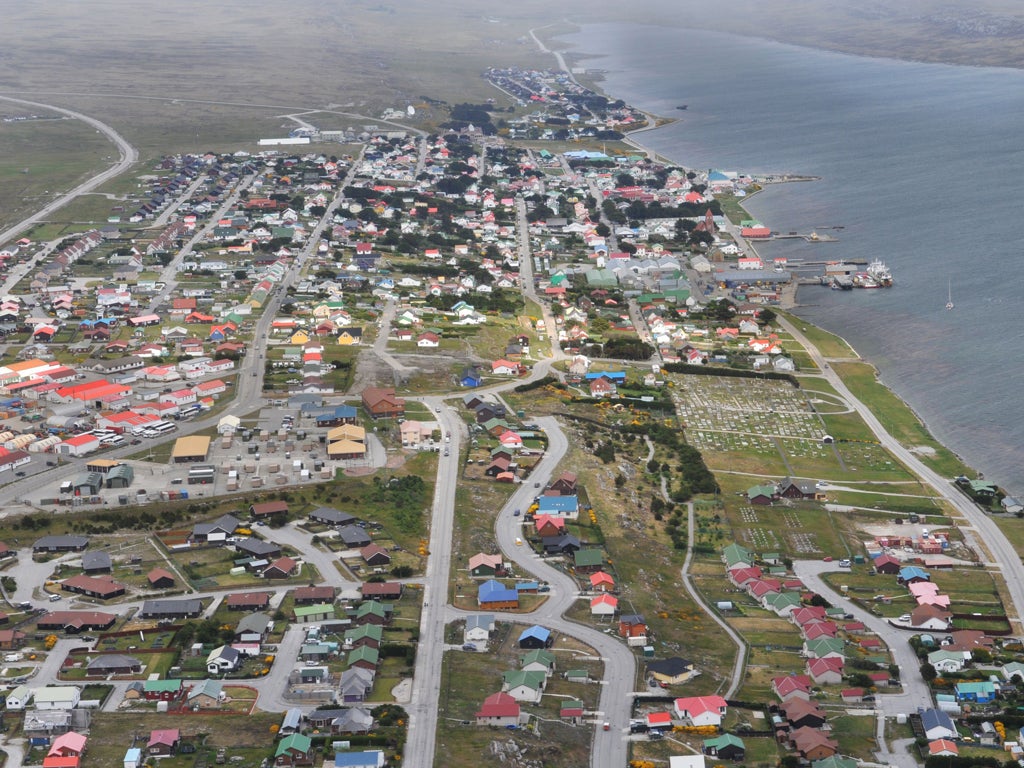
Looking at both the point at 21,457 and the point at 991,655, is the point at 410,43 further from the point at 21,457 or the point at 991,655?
the point at 991,655

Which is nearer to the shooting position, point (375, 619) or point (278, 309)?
point (375, 619)

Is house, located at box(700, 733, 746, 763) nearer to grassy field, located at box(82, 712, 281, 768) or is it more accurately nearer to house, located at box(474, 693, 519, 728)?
house, located at box(474, 693, 519, 728)

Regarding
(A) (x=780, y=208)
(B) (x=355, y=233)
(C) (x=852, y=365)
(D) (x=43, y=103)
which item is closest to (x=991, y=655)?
(C) (x=852, y=365)

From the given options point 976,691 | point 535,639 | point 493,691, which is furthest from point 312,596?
point 976,691

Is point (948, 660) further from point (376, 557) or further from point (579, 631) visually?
point (376, 557)

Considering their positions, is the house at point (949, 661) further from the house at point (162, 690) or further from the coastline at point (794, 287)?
the house at point (162, 690)

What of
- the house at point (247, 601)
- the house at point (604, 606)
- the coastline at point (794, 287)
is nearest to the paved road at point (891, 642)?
the house at point (604, 606)
